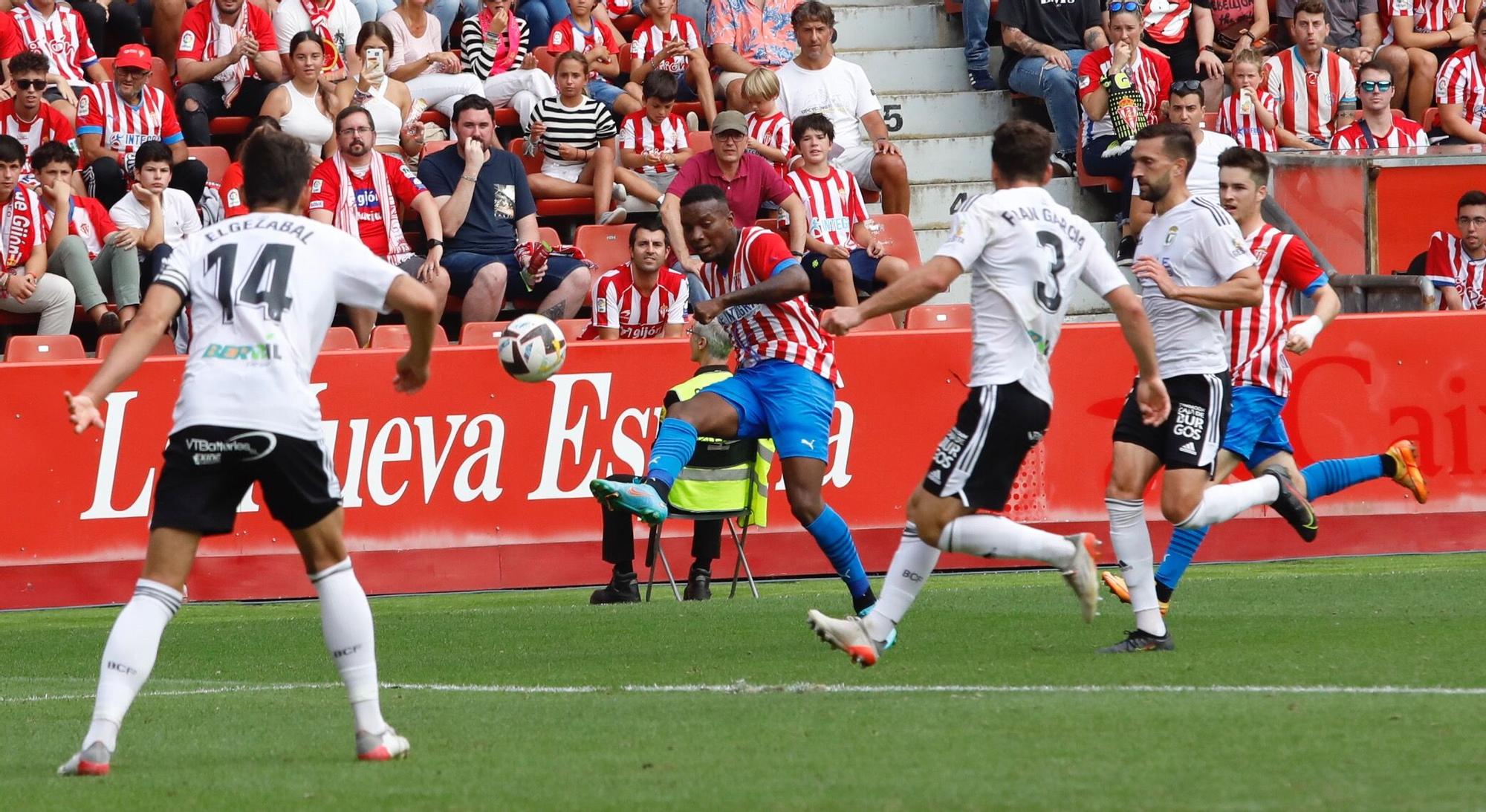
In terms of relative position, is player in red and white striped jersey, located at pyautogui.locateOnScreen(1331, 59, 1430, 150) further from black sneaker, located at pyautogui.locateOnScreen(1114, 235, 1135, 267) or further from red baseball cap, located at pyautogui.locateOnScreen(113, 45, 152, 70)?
red baseball cap, located at pyautogui.locateOnScreen(113, 45, 152, 70)

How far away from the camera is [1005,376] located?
7.43 metres

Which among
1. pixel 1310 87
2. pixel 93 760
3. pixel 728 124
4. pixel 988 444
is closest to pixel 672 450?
pixel 988 444

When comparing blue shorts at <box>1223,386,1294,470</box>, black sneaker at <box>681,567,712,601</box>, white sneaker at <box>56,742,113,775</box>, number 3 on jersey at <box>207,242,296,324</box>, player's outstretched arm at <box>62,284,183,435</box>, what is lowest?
black sneaker at <box>681,567,712,601</box>

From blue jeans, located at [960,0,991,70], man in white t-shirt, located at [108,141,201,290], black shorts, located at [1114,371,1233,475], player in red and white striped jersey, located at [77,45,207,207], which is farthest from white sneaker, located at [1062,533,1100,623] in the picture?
blue jeans, located at [960,0,991,70]

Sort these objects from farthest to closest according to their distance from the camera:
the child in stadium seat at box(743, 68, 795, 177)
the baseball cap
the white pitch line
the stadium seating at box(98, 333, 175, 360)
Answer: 1. the child in stadium seat at box(743, 68, 795, 177)
2. the baseball cap
3. the stadium seating at box(98, 333, 175, 360)
4. the white pitch line

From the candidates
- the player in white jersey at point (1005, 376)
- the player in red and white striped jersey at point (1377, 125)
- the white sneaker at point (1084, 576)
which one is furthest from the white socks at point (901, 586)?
the player in red and white striped jersey at point (1377, 125)

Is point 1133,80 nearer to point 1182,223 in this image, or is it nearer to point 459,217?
point 459,217

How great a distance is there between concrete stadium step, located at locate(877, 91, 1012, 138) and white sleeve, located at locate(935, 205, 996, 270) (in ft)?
36.2

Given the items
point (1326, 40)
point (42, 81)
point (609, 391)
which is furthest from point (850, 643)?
point (1326, 40)

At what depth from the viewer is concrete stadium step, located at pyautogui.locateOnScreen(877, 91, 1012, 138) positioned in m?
18.4

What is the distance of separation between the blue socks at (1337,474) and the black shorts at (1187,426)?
1.79 metres

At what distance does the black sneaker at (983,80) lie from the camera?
18422 mm

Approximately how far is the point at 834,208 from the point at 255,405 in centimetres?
928

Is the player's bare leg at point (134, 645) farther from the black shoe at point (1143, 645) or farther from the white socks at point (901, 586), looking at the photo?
the black shoe at point (1143, 645)
